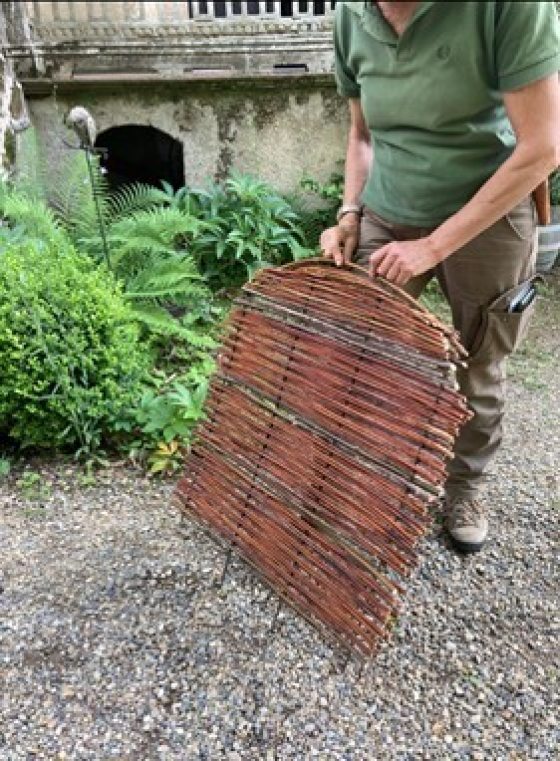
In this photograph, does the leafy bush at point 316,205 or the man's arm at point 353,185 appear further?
the leafy bush at point 316,205

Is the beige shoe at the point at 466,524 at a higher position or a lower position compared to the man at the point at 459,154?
lower

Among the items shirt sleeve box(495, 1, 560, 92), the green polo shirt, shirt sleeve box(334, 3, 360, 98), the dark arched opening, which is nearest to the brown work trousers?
the green polo shirt

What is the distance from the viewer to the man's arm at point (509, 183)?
1.35 m

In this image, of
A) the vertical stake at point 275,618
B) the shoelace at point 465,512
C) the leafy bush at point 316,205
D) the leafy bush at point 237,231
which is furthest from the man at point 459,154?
the leafy bush at point 316,205

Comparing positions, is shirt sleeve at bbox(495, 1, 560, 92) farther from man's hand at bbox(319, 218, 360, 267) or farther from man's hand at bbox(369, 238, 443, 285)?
man's hand at bbox(319, 218, 360, 267)

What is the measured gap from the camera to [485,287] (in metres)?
1.81

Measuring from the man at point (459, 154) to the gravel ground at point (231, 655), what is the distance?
0.53 metres

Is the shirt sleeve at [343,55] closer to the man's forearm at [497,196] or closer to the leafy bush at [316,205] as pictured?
the man's forearm at [497,196]

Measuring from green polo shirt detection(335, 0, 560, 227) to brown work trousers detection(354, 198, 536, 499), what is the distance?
12cm

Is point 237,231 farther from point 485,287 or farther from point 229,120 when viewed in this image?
point 485,287

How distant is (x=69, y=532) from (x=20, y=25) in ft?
10.6

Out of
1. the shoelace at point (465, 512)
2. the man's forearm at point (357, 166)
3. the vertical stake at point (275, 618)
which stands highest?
the man's forearm at point (357, 166)

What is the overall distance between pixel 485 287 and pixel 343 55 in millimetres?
680

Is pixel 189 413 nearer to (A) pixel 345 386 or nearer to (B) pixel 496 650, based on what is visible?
(A) pixel 345 386
